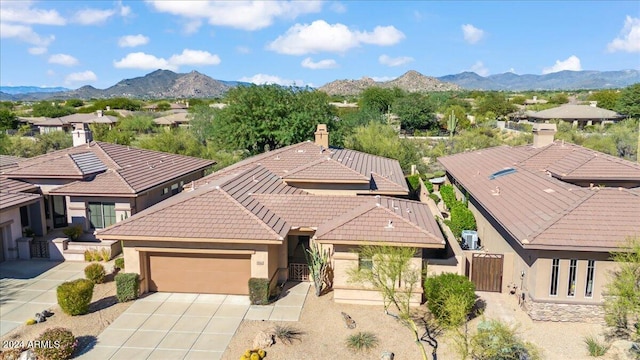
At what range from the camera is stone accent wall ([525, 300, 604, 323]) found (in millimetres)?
15703

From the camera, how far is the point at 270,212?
63.9 ft

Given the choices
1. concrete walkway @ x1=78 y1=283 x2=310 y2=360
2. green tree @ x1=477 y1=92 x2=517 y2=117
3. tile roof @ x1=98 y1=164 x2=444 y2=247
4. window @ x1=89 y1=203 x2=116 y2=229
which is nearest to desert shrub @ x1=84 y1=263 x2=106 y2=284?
tile roof @ x1=98 y1=164 x2=444 y2=247

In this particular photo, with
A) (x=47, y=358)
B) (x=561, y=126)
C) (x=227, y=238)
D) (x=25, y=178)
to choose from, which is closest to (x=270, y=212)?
(x=227, y=238)

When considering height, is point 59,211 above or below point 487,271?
above

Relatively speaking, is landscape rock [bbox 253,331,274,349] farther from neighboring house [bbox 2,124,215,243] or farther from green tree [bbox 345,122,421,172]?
green tree [bbox 345,122,421,172]

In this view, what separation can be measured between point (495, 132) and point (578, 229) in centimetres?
5141

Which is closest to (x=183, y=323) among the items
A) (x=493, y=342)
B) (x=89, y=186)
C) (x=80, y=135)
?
(x=493, y=342)

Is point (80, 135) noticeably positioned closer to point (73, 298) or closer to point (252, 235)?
point (73, 298)

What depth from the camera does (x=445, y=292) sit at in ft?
51.0

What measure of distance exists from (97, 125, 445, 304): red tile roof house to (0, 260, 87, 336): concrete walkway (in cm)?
372

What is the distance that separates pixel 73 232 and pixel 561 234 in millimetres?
22614

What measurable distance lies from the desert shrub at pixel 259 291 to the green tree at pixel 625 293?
11.3 m

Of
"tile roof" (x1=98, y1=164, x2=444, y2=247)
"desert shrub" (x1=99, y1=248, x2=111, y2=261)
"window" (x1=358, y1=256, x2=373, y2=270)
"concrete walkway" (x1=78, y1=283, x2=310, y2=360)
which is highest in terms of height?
"tile roof" (x1=98, y1=164, x2=444, y2=247)

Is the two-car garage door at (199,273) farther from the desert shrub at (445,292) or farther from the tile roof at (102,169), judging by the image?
the desert shrub at (445,292)
